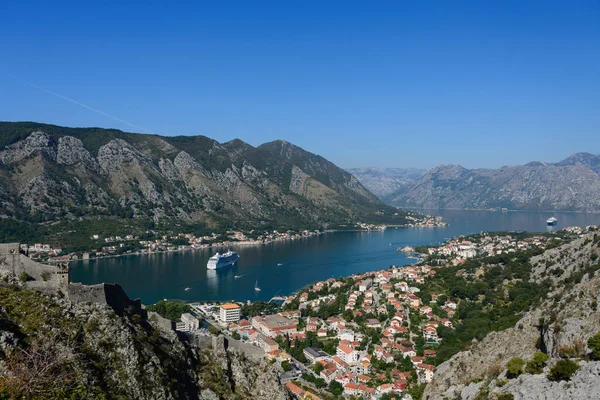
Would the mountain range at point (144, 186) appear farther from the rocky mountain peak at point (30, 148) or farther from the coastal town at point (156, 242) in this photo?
the coastal town at point (156, 242)

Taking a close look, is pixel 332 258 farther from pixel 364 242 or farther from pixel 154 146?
pixel 154 146

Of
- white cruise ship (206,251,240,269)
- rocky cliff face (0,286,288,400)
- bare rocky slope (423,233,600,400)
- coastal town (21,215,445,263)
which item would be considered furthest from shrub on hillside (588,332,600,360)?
coastal town (21,215,445,263)

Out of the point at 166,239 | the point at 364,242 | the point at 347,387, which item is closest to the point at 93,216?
the point at 166,239

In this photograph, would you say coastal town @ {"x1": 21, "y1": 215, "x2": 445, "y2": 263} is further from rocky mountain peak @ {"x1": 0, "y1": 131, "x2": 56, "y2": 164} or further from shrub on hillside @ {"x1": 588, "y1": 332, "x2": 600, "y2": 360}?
shrub on hillside @ {"x1": 588, "y1": 332, "x2": 600, "y2": 360}

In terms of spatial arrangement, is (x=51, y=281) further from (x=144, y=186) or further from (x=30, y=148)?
(x=144, y=186)

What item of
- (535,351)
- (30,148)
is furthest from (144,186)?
(535,351)

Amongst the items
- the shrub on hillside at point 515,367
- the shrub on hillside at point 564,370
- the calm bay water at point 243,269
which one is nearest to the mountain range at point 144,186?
the calm bay water at point 243,269
